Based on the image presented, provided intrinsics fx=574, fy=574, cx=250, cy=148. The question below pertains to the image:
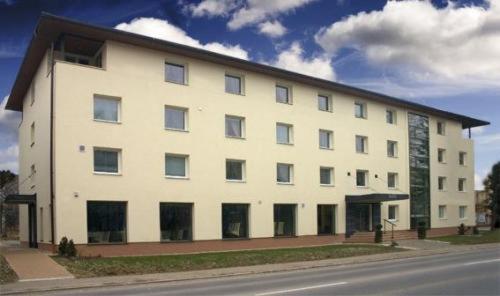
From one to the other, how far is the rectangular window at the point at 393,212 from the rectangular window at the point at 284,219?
1116 centimetres

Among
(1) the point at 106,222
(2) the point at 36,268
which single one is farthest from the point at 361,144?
(2) the point at 36,268

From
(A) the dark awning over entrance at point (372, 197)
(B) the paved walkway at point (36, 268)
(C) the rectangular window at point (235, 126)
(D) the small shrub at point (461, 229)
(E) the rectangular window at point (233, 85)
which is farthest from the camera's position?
(D) the small shrub at point (461, 229)

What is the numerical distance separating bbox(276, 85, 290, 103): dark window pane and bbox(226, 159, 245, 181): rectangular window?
16.8 ft

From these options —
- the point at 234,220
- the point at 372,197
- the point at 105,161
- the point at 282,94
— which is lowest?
the point at 234,220

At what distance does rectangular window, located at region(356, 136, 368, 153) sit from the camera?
137ft

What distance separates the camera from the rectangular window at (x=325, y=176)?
38.4m

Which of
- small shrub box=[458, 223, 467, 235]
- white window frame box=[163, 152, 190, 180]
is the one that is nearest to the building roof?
white window frame box=[163, 152, 190, 180]

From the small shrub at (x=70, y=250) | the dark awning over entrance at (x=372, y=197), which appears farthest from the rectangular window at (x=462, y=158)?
the small shrub at (x=70, y=250)

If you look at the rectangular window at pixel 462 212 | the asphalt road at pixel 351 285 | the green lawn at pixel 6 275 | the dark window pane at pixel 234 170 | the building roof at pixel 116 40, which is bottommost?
the rectangular window at pixel 462 212

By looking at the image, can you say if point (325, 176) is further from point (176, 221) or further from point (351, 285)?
point (351, 285)

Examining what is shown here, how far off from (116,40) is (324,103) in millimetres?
16270

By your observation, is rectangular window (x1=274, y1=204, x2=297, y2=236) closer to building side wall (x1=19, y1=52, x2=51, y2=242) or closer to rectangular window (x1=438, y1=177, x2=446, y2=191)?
building side wall (x1=19, y1=52, x2=51, y2=242)

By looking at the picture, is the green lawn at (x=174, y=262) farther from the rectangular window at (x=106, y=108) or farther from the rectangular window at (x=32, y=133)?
the rectangular window at (x=32, y=133)

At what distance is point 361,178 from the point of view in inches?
1644
